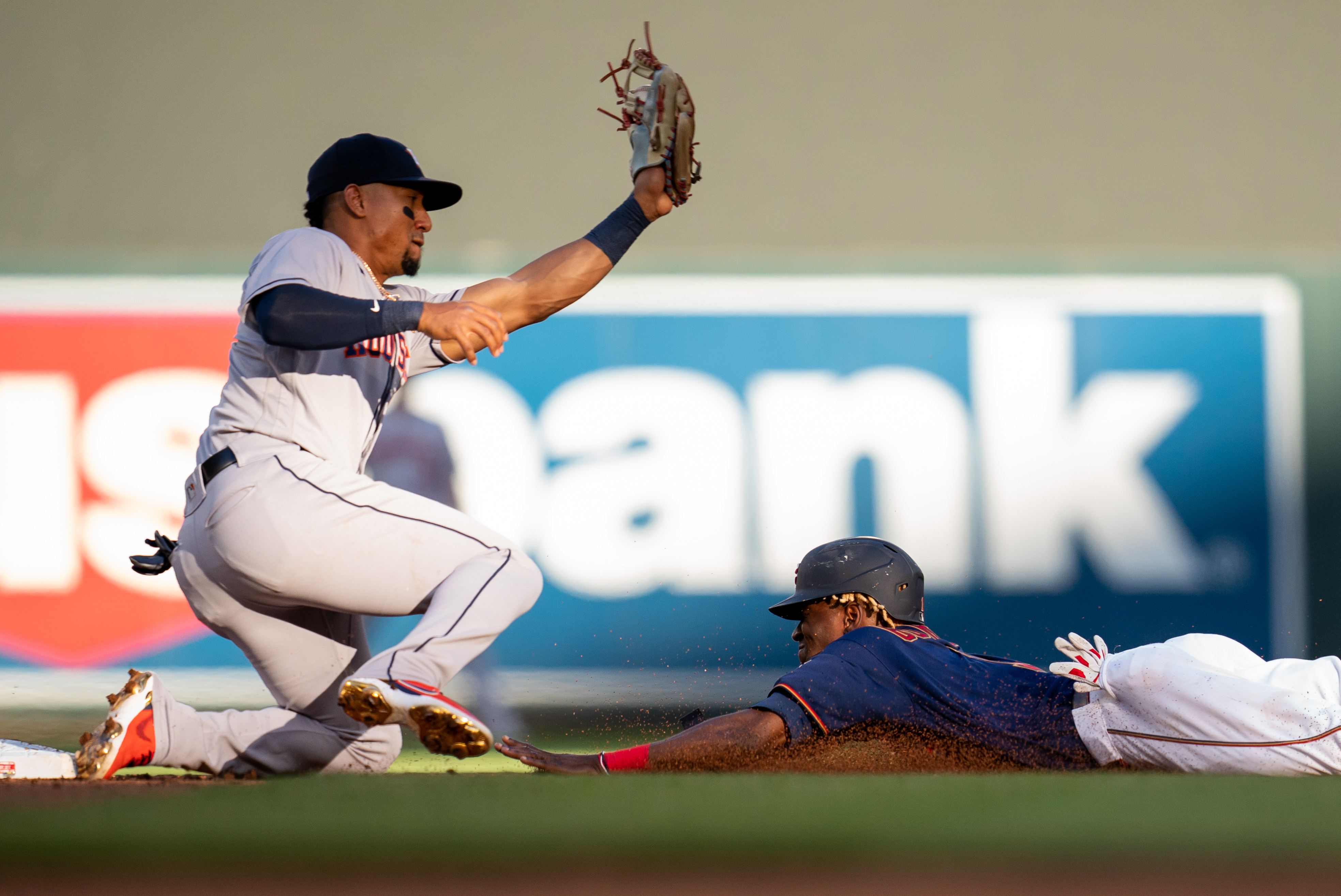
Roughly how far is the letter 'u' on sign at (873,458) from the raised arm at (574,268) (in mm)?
Result: 2204

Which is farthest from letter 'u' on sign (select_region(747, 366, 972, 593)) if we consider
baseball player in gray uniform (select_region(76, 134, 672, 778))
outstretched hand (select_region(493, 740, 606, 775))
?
outstretched hand (select_region(493, 740, 606, 775))

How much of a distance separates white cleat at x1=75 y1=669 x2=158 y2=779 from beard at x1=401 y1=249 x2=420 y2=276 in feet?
3.60

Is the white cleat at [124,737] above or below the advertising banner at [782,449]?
below

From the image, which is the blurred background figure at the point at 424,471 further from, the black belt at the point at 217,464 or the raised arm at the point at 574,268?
the black belt at the point at 217,464

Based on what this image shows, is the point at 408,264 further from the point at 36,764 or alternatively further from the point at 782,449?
the point at 782,449

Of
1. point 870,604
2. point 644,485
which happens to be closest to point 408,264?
point 870,604

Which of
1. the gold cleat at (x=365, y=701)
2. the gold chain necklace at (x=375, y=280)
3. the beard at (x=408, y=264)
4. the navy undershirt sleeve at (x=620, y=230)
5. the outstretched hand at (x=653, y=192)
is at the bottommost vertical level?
the gold cleat at (x=365, y=701)

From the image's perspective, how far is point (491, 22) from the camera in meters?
5.71

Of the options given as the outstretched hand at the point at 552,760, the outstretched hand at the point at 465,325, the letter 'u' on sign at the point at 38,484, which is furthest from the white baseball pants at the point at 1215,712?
the letter 'u' on sign at the point at 38,484

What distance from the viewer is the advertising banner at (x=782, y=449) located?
504cm

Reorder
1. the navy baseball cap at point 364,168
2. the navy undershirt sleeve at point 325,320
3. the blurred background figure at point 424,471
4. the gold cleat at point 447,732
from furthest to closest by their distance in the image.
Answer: the blurred background figure at point 424,471
the navy baseball cap at point 364,168
the navy undershirt sleeve at point 325,320
the gold cleat at point 447,732

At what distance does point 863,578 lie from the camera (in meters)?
3.21

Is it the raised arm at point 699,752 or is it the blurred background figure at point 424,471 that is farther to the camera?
the blurred background figure at point 424,471

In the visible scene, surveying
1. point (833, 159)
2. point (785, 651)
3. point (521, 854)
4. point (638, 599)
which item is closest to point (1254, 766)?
point (521, 854)
